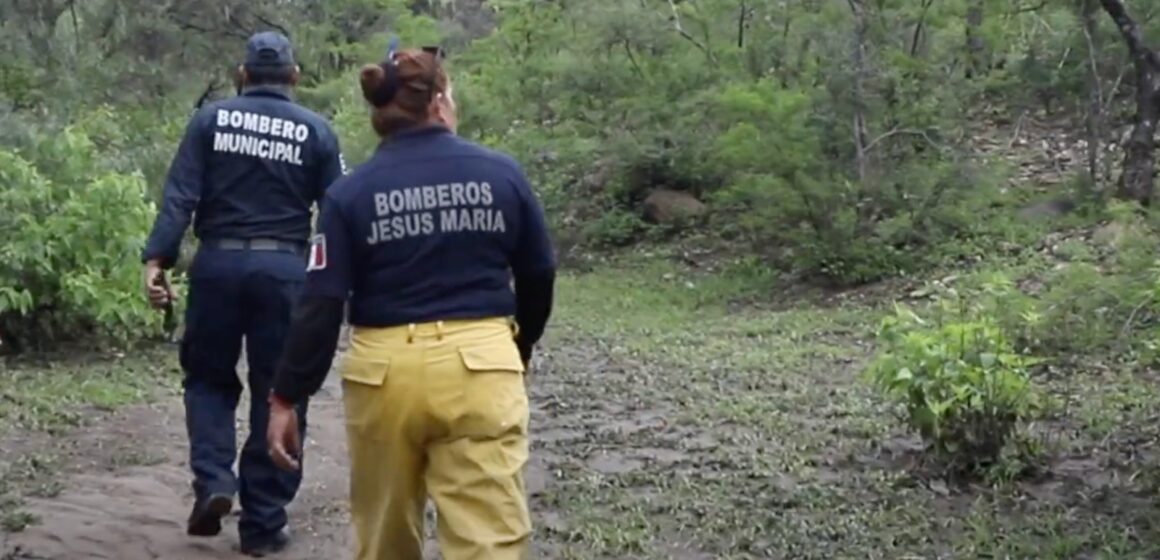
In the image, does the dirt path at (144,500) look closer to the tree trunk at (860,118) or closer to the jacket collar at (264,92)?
the jacket collar at (264,92)

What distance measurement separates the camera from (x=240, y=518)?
5.88 metres

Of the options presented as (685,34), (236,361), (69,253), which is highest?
(236,361)

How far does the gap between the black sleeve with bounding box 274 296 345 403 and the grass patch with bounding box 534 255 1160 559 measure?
195cm

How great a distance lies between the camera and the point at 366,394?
414 cm

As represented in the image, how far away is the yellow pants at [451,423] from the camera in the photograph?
13.4 feet

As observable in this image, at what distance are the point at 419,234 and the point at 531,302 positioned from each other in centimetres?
39

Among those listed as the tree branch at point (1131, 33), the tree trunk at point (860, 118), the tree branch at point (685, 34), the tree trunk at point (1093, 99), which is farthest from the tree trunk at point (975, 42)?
the tree branch at point (685, 34)

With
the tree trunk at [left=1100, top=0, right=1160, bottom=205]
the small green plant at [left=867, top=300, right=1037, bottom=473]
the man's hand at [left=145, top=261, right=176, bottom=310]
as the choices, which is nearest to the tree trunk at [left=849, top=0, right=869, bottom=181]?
the tree trunk at [left=1100, top=0, right=1160, bottom=205]

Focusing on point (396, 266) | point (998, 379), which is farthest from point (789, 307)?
point (396, 266)

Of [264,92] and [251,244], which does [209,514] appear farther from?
[264,92]

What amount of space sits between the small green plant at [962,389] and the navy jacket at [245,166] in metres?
2.67

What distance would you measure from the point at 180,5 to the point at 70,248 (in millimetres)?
10199

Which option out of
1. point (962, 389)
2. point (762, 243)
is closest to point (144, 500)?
point (962, 389)

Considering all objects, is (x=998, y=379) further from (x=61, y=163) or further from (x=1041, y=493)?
(x=61, y=163)
